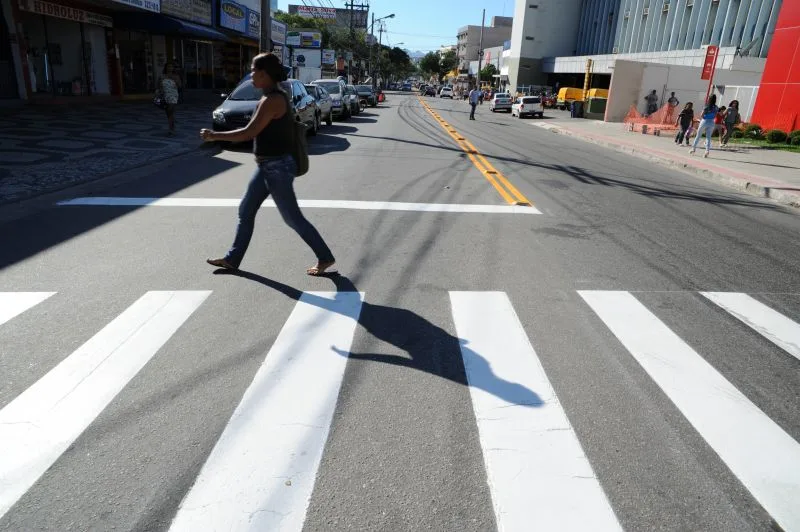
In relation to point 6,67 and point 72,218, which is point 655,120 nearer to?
point 6,67

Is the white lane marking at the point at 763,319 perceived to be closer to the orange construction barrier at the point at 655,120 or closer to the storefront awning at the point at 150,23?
the orange construction barrier at the point at 655,120

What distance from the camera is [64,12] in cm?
2155

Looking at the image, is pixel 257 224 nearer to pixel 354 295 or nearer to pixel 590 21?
pixel 354 295

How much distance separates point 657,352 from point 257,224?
4.90 metres

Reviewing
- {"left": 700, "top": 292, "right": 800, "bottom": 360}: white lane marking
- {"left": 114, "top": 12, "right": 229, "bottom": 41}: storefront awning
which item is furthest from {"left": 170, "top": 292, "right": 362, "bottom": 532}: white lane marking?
{"left": 114, "top": 12, "right": 229, "bottom": 41}: storefront awning

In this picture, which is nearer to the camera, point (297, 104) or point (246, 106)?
point (246, 106)

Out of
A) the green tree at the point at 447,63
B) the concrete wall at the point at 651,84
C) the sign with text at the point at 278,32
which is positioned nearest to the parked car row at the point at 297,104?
the concrete wall at the point at 651,84

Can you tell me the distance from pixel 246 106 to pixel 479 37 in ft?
466

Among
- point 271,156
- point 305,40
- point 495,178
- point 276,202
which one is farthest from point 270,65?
point 305,40

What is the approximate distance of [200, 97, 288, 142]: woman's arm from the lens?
472cm

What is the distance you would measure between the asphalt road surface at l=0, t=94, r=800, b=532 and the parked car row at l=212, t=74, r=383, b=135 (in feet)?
13.6

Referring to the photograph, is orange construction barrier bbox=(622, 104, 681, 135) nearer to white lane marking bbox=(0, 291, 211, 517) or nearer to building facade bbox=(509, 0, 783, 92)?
building facade bbox=(509, 0, 783, 92)

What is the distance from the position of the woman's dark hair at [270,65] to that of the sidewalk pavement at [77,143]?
17.2 feet

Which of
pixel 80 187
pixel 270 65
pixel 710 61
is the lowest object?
pixel 80 187
